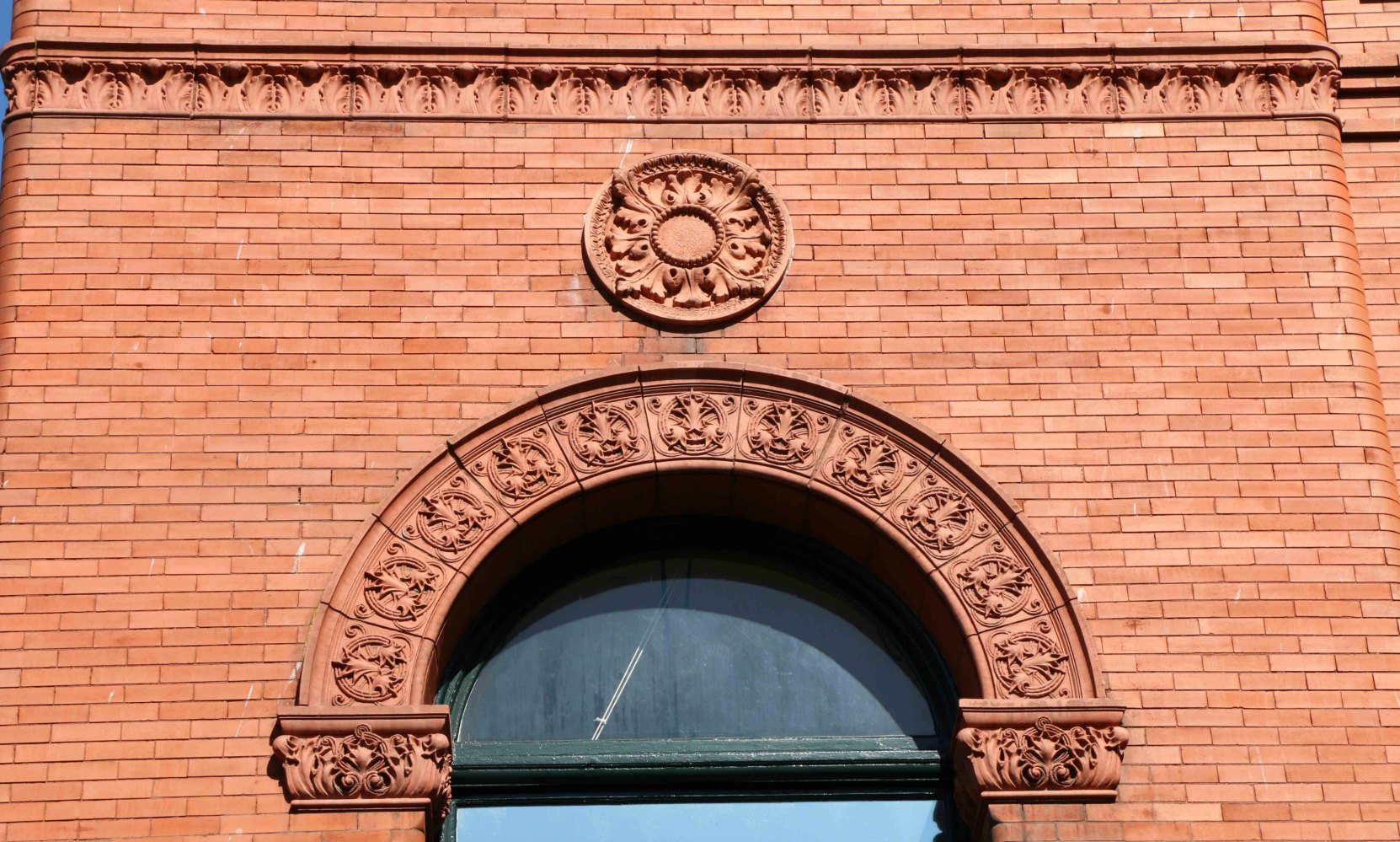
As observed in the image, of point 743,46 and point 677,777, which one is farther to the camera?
point 743,46

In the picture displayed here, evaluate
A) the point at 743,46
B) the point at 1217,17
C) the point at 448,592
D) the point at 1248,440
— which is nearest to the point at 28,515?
the point at 448,592

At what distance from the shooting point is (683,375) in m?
12.3

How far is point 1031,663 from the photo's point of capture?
11.6m

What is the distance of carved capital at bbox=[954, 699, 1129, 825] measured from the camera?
445 inches

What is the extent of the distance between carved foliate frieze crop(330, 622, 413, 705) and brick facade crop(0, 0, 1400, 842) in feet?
0.85

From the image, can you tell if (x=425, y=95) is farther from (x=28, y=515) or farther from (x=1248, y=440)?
(x=1248, y=440)

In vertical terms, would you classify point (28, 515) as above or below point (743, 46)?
below

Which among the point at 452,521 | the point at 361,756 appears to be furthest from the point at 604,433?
the point at 361,756

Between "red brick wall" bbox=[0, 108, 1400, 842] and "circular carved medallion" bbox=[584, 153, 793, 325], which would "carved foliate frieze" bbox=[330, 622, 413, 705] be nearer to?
"red brick wall" bbox=[0, 108, 1400, 842]

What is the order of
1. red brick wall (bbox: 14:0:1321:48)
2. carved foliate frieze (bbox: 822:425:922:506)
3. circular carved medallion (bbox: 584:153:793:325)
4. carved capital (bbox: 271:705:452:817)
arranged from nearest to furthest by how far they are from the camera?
1. carved capital (bbox: 271:705:452:817)
2. carved foliate frieze (bbox: 822:425:922:506)
3. circular carved medallion (bbox: 584:153:793:325)
4. red brick wall (bbox: 14:0:1321:48)

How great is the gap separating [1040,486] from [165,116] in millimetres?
5578

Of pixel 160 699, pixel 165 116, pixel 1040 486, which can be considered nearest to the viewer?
pixel 160 699

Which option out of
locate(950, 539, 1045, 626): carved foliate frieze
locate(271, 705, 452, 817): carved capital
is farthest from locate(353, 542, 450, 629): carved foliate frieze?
locate(950, 539, 1045, 626): carved foliate frieze

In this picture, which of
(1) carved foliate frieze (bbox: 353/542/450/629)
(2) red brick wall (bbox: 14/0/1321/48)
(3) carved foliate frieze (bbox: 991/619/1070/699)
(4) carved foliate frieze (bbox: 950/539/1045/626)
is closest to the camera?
A: (3) carved foliate frieze (bbox: 991/619/1070/699)
